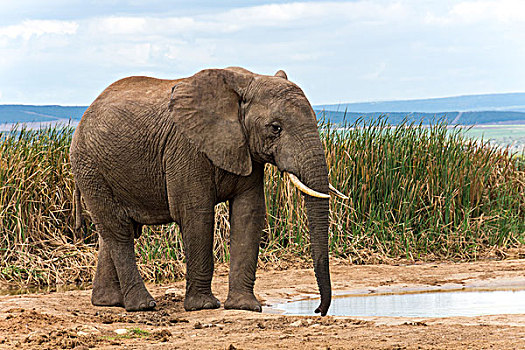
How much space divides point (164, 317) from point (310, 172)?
189cm

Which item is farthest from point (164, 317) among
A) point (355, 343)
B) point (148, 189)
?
point (355, 343)

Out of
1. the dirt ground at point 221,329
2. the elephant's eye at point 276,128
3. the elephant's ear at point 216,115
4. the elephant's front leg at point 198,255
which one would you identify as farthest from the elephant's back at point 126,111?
the dirt ground at point 221,329

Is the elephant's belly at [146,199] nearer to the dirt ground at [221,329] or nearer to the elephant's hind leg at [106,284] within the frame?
the elephant's hind leg at [106,284]

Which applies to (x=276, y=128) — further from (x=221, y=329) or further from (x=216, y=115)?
(x=221, y=329)

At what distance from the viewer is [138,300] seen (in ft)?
25.0

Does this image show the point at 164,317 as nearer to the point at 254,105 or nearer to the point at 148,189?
the point at 148,189

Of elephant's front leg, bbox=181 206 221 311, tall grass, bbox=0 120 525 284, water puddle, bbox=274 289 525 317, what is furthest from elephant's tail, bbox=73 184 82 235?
water puddle, bbox=274 289 525 317

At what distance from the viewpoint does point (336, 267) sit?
10148 mm

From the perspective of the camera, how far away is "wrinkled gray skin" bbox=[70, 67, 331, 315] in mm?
6703

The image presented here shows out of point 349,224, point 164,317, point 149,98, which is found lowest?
point 164,317

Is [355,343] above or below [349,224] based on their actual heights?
below

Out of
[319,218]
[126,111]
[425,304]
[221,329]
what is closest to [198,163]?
[126,111]

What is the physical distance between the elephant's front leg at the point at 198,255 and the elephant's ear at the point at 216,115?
52 centimetres

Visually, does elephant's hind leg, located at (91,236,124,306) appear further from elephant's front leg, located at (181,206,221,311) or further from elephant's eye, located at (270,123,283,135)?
elephant's eye, located at (270,123,283,135)
